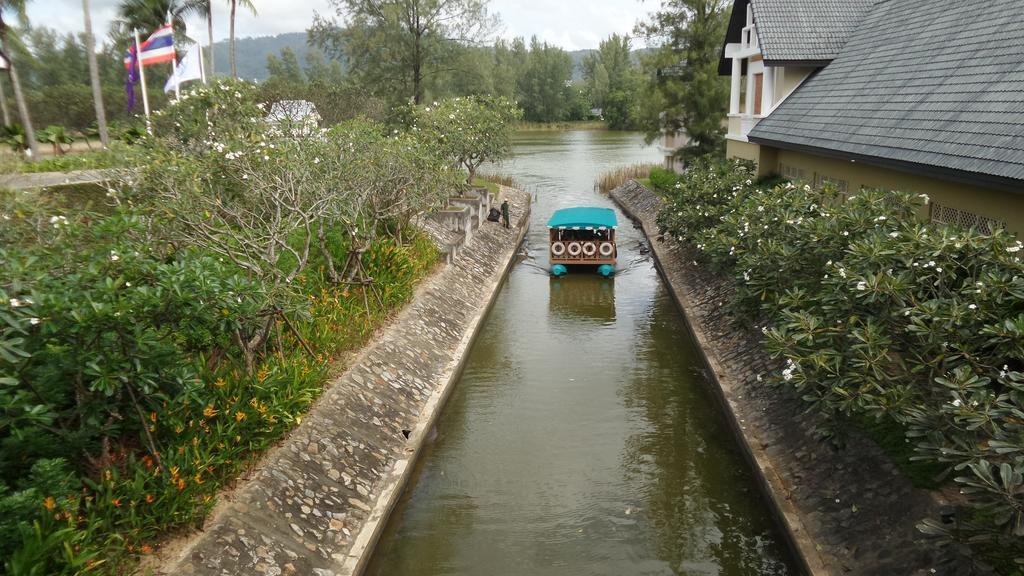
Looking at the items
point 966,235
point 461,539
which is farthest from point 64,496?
point 966,235

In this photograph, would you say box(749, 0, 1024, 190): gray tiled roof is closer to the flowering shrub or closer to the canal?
the flowering shrub

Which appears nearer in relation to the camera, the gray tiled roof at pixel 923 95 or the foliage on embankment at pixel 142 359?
the foliage on embankment at pixel 142 359

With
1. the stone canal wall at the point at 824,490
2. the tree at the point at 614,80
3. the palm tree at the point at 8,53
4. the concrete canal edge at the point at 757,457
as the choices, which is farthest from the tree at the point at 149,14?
the tree at the point at 614,80

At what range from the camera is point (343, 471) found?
9.65 m

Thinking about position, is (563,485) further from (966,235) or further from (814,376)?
(966,235)

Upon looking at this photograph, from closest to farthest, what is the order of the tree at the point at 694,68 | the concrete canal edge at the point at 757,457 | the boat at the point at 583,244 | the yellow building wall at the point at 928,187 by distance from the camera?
the concrete canal edge at the point at 757,457 → the yellow building wall at the point at 928,187 → the boat at the point at 583,244 → the tree at the point at 694,68

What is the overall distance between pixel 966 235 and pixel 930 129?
561 cm

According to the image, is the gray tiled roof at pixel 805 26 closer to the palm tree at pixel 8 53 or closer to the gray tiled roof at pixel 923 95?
the gray tiled roof at pixel 923 95

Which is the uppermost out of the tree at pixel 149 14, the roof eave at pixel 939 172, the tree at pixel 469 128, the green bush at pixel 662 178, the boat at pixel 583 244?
the tree at pixel 149 14

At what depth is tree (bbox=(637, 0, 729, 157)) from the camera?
31.4m

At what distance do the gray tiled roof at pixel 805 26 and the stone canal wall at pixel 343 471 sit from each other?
13.9 meters

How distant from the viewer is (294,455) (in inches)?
364

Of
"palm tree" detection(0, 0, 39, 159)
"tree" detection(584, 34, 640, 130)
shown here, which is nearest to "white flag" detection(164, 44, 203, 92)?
"palm tree" detection(0, 0, 39, 159)

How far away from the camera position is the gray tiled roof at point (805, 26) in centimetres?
2128
